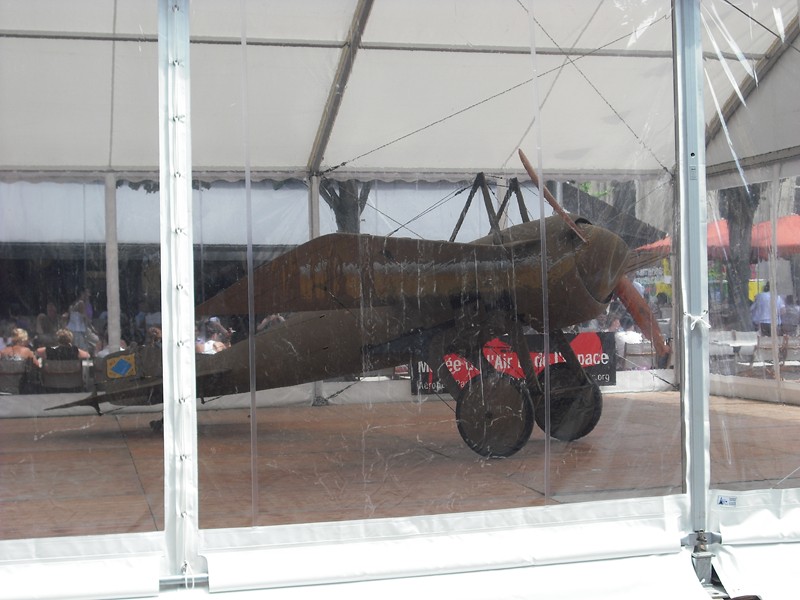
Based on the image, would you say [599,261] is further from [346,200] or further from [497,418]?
[346,200]

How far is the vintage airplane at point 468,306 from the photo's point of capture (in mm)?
5668

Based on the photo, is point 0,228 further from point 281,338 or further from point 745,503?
point 745,503

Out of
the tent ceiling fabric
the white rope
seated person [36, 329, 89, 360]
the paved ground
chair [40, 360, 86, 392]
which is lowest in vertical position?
the paved ground

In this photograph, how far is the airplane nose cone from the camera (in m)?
5.52

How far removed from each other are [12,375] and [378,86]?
2968 mm

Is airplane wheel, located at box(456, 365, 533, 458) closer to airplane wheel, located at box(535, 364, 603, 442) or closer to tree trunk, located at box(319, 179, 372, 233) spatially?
airplane wheel, located at box(535, 364, 603, 442)

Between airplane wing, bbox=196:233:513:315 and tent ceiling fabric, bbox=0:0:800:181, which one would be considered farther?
airplane wing, bbox=196:233:513:315

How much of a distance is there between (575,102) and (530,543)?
3069 millimetres

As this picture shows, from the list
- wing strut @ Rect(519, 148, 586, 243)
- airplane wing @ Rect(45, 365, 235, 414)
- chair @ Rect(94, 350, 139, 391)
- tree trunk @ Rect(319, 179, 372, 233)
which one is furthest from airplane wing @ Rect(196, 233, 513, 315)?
chair @ Rect(94, 350, 139, 391)

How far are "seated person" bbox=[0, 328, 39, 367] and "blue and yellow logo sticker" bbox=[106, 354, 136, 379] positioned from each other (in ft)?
1.20

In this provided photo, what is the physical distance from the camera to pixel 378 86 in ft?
18.1

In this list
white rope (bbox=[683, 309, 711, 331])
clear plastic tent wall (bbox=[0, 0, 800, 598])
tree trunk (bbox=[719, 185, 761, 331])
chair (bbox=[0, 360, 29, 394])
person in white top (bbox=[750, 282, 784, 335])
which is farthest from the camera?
chair (bbox=[0, 360, 29, 394])

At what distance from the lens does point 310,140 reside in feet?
18.0

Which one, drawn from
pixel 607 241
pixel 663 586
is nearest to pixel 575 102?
pixel 607 241
